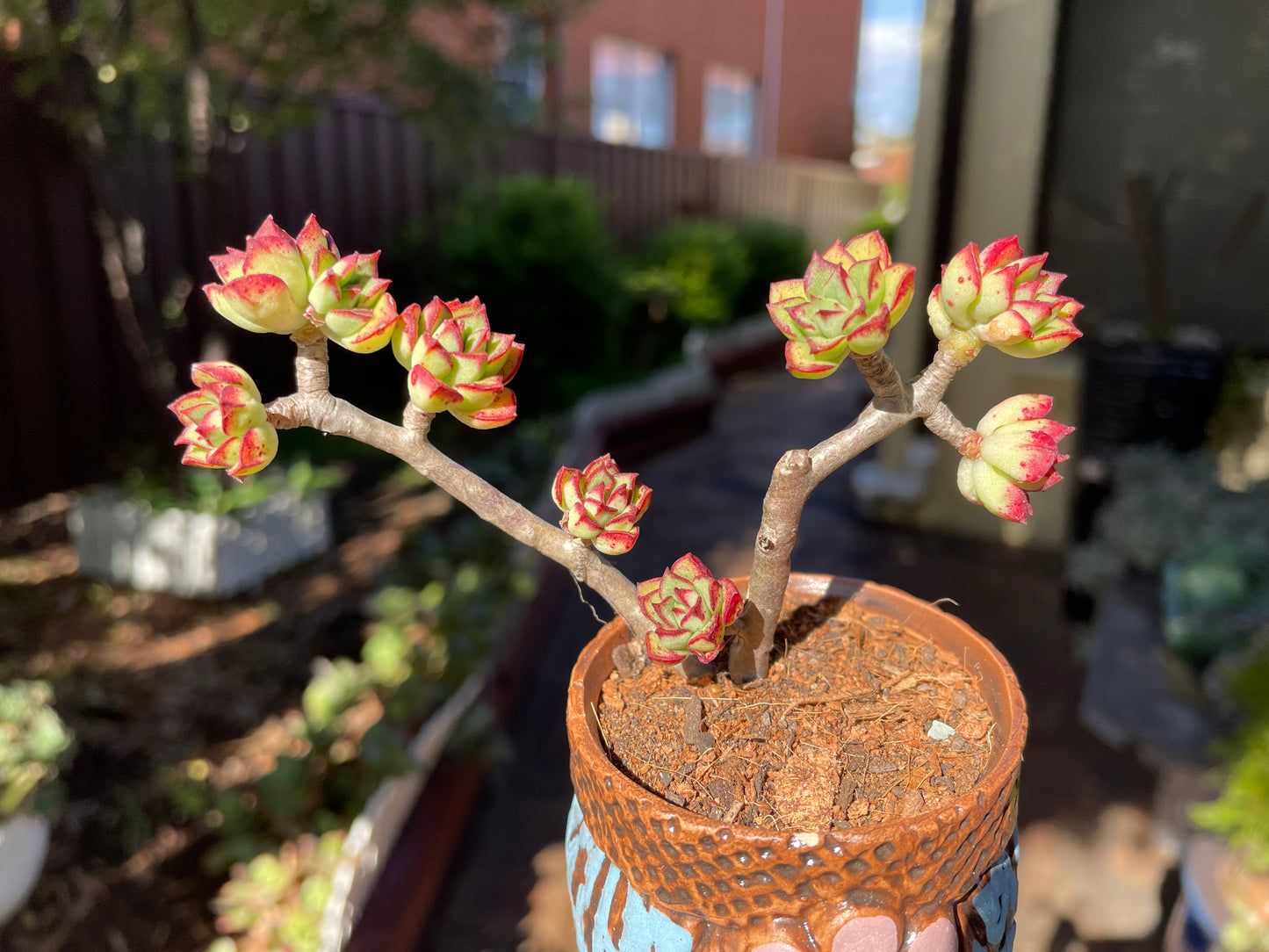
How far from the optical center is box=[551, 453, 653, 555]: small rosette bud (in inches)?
27.9

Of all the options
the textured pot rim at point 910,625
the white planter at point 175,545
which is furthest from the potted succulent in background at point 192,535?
the textured pot rim at point 910,625

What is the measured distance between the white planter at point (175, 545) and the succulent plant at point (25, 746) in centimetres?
153

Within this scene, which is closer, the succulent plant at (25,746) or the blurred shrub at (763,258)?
the succulent plant at (25,746)

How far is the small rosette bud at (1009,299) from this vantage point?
0.63m

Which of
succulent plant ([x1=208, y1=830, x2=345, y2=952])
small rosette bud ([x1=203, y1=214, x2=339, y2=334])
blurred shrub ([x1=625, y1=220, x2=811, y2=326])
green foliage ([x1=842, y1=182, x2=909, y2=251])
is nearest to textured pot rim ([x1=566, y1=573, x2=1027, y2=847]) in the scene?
small rosette bud ([x1=203, y1=214, x2=339, y2=334])

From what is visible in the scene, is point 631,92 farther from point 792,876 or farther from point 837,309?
point 792,876

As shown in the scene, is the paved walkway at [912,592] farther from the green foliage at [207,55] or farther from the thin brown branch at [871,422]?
the green foliage at [207,55]

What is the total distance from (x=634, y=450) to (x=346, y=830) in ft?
14.9

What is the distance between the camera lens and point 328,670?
295 centimetres

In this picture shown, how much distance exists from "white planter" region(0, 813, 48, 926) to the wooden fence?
235cm

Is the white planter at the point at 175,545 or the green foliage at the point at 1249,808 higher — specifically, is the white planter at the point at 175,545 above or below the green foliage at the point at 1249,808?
below

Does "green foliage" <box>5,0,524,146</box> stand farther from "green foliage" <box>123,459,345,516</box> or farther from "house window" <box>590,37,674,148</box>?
"house window" <box>590,37,674,148</box>

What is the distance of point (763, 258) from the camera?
37.6 ft

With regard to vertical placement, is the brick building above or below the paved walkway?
above
